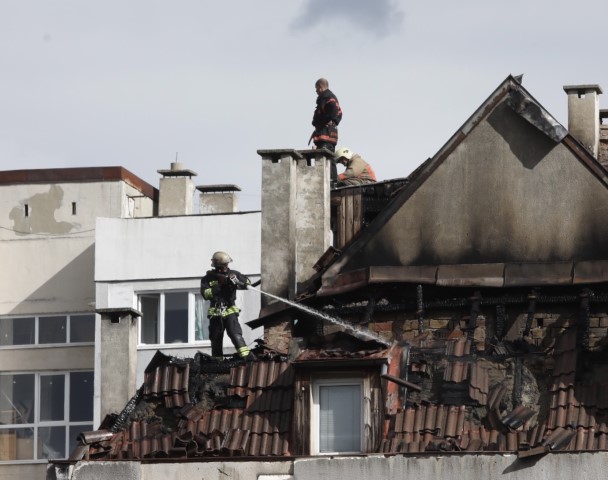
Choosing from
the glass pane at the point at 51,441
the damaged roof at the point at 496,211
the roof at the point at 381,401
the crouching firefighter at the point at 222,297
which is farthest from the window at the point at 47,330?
the roof at the point at 381,401

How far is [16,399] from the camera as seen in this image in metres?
61.5

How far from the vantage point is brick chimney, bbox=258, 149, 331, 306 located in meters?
43.2

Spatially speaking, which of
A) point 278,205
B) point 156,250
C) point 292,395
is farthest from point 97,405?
point 292,395

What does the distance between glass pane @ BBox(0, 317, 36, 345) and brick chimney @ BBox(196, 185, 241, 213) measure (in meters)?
5.40

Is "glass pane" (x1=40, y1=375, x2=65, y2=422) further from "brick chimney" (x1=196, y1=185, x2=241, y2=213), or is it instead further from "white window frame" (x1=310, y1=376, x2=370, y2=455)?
"white window frame" (x1=310, y1=376, x2=370, y2=455)

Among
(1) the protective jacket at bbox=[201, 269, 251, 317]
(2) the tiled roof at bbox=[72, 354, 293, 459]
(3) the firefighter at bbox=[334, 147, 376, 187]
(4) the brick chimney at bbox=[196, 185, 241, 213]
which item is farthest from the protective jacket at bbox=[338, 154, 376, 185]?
(4) the brick chimney at bbox=[196, 185, 241, 213]

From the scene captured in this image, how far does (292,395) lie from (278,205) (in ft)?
17.9

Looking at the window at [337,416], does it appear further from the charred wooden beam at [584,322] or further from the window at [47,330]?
the window at [47,330]

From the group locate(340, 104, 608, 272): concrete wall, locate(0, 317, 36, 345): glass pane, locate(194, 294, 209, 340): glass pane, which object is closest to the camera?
locate(340, 104, 608, 272): concrete wall

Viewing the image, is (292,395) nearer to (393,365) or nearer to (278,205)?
(393,365)

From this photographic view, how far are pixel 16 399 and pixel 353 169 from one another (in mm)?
17743

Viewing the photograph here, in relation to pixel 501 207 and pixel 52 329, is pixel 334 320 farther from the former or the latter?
pixel 52 329

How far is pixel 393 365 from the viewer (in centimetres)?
3856

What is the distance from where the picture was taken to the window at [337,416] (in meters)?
37.6
